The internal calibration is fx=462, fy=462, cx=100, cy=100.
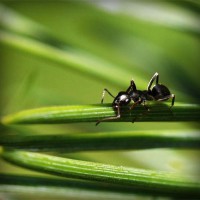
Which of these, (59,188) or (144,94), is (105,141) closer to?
(59,188)

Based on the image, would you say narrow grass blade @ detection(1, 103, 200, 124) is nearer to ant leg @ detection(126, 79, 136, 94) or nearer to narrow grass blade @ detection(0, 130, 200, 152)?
narrow grass blade @ detection(0, 130, 200, 152)

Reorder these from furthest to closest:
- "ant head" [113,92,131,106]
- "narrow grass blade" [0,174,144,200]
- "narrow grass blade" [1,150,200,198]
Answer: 1. "ant head" [113,92,131,106]
2. "narrow grass blade" [0,174,144,200]
3. "narrow grass blade" [1,150,200,198]

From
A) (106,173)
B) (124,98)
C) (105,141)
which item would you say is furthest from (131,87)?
(106,173)

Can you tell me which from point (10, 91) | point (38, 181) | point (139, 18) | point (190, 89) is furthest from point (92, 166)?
point (10, 91)

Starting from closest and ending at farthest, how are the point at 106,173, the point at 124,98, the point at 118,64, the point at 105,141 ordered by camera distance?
the point at 106,173
the point at 105,141
the point at 124,98
the point at 118,64

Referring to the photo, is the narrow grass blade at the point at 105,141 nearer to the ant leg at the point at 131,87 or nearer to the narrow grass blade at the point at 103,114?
the narrow grass blade at the point at 103,114

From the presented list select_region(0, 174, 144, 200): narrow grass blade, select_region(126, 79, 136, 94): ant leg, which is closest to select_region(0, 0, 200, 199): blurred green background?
select_region(126, 79, 136, 94): ant leg
